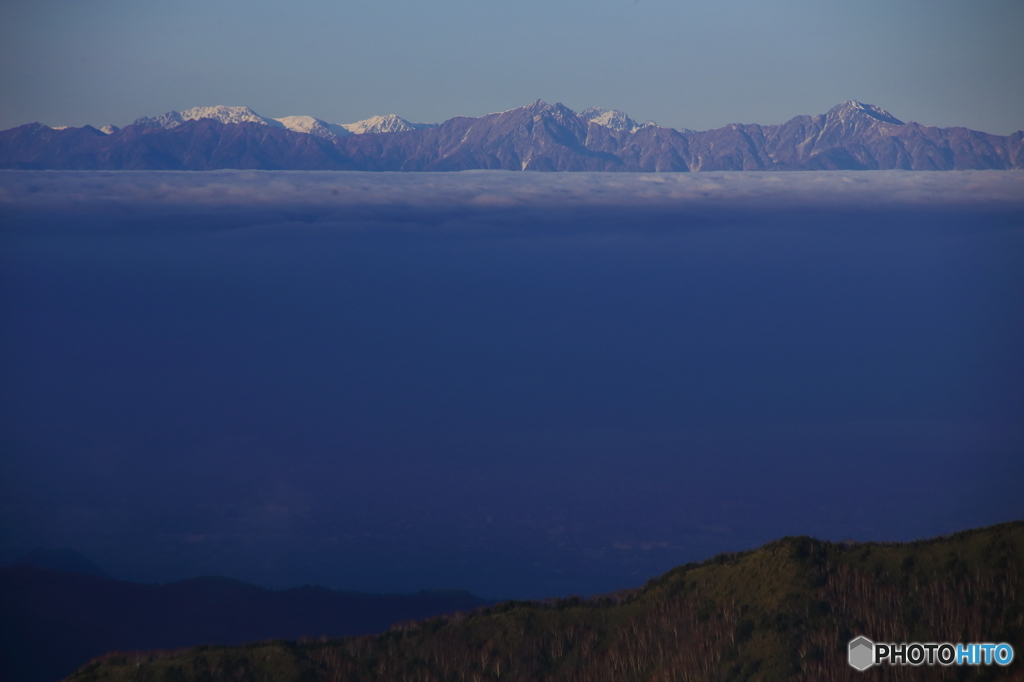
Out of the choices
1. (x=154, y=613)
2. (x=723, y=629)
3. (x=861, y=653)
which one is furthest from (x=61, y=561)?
(x=861, y=653)

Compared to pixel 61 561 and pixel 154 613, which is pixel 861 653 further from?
pixel 61 561

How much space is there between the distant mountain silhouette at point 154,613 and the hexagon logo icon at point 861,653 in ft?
200

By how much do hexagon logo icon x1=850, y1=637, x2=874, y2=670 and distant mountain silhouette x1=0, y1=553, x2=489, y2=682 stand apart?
200ft

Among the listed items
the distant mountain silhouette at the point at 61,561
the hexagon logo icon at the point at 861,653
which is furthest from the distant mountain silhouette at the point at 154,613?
the hexagon logo icon at the point at 861,653

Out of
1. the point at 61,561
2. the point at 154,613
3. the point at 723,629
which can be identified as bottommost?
the point at 61,561

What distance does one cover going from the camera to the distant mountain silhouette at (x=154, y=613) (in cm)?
7869

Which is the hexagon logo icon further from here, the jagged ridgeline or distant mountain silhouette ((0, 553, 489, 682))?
distant mountain silhouette ((0, 553, 489, 682))

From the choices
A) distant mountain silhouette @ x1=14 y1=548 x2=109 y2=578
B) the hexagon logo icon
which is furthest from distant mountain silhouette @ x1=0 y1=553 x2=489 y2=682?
the hexagon logo icon

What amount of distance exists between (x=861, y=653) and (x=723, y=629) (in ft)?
13.1

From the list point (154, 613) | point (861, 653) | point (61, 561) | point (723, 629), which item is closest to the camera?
point (861, 653)

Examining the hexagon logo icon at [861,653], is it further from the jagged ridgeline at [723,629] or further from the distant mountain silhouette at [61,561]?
the distant mountain silhouette at [61,561]

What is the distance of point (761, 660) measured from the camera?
905 inches

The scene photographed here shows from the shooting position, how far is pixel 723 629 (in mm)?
24719

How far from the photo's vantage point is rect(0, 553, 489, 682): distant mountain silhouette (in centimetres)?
7869
